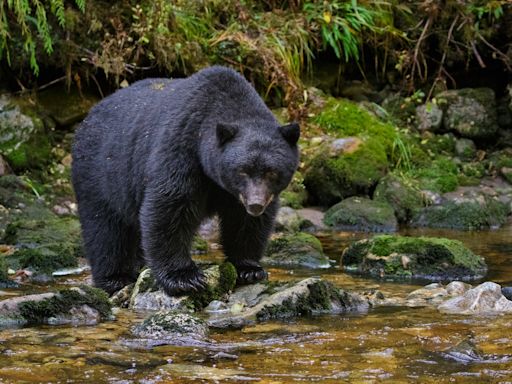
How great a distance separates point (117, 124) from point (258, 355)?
2.95 meters

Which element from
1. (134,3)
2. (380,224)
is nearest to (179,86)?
(380,224)

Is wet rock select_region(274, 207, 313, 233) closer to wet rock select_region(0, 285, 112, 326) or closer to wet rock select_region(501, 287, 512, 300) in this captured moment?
wet rock select_region(501, 287, 512, 300)

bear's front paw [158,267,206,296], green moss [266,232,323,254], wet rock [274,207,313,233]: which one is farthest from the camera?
wet rock [274,207,313,233]

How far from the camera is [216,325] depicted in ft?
19.9

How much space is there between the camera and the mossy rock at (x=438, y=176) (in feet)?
42.3

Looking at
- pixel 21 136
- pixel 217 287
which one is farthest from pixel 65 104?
pixel 217 287

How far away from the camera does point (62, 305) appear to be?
6.14 m

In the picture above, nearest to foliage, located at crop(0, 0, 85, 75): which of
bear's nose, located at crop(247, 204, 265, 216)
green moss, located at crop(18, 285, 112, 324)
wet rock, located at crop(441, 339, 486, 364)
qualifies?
green moss, located at crop(18, 285, 112, 324)

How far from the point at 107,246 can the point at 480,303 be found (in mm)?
3033

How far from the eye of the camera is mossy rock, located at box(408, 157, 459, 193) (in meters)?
12.9

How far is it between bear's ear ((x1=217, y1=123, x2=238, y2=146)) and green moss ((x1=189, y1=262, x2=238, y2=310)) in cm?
111

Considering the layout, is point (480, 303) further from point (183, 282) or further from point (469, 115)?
point (469, 115)

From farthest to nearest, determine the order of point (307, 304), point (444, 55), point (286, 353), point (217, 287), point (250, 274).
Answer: point (444, 55) → point (250, 274) → point (217, 287) → point (307, 304) → point (286, 353)

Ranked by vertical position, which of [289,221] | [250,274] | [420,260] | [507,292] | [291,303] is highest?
[291,303]
